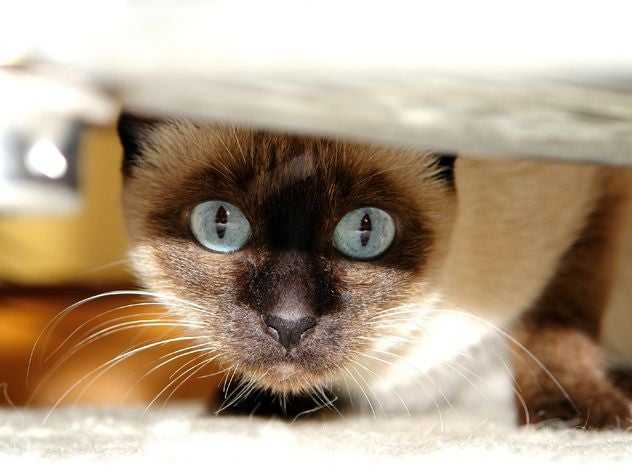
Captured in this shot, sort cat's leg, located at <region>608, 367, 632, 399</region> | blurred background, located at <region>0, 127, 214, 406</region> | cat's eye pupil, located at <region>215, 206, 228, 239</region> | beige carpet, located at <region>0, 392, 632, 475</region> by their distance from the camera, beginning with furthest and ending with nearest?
blurred background, located at <region>0, 127, 214, 406</region>, cat's leg, located at <region>608, 367, 632, 399</region>, cat's eye pupil, located at <region>215, 206, 228, 239</region>, beige carpet, located at <region>0, 392, 632, 475</region>

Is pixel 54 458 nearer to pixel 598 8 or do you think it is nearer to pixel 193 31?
pixel 193 31

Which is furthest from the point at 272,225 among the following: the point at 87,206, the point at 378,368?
the point at 87,206

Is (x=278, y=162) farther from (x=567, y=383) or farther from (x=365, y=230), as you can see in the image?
(x=567, y=383)

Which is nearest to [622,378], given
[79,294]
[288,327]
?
[288,327]

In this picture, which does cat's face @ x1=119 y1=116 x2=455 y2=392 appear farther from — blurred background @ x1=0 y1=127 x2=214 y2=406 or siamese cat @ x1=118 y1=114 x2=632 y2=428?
blurred background @ x1=0 y1=127 x2=214 y2=406

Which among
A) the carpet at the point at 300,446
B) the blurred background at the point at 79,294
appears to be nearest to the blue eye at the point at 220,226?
the carpet at the point at 300,446

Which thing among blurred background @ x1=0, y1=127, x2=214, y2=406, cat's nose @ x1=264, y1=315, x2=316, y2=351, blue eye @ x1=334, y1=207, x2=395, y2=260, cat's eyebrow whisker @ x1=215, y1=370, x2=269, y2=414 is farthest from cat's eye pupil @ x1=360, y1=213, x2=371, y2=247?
blurred background @ x1=0, y1=127, x2=214, y2=406

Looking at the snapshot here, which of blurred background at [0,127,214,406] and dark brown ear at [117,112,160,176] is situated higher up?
dark brown ear at [117,112,160,176]
